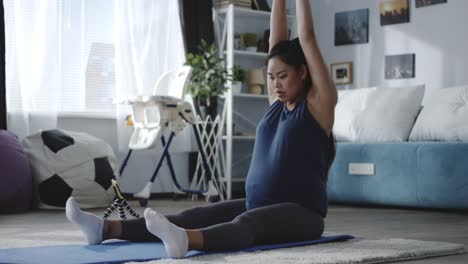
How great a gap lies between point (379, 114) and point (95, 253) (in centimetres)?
324

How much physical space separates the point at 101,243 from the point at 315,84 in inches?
34.6

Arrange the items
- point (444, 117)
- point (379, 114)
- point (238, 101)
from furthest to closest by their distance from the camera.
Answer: point (238, 101) → point (379, 114) → point (444, 117)

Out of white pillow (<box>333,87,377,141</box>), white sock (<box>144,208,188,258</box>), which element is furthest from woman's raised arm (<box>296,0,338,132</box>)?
white pillow (<box>333,87,377,141</box>)

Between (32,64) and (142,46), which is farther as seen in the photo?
(142,46)

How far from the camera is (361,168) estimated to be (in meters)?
5.13

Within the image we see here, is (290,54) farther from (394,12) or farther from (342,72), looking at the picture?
(342,72)

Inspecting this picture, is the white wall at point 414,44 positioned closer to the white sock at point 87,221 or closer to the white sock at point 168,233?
the white sock at point 87,221

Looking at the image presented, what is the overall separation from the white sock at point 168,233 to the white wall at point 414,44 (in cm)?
362

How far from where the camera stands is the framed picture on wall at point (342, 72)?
6.12 m

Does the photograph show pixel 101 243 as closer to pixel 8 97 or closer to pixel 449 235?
pixel 449 235

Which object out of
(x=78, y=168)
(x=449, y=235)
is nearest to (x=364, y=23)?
(x=78, y=168)

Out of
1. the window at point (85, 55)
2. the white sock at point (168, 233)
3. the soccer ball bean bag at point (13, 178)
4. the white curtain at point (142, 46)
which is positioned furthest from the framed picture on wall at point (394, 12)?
the white sock at point (168, 233)

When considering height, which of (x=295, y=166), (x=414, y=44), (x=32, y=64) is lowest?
(x=295, y=166)

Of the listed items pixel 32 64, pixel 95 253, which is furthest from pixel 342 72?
pixel 95 253
